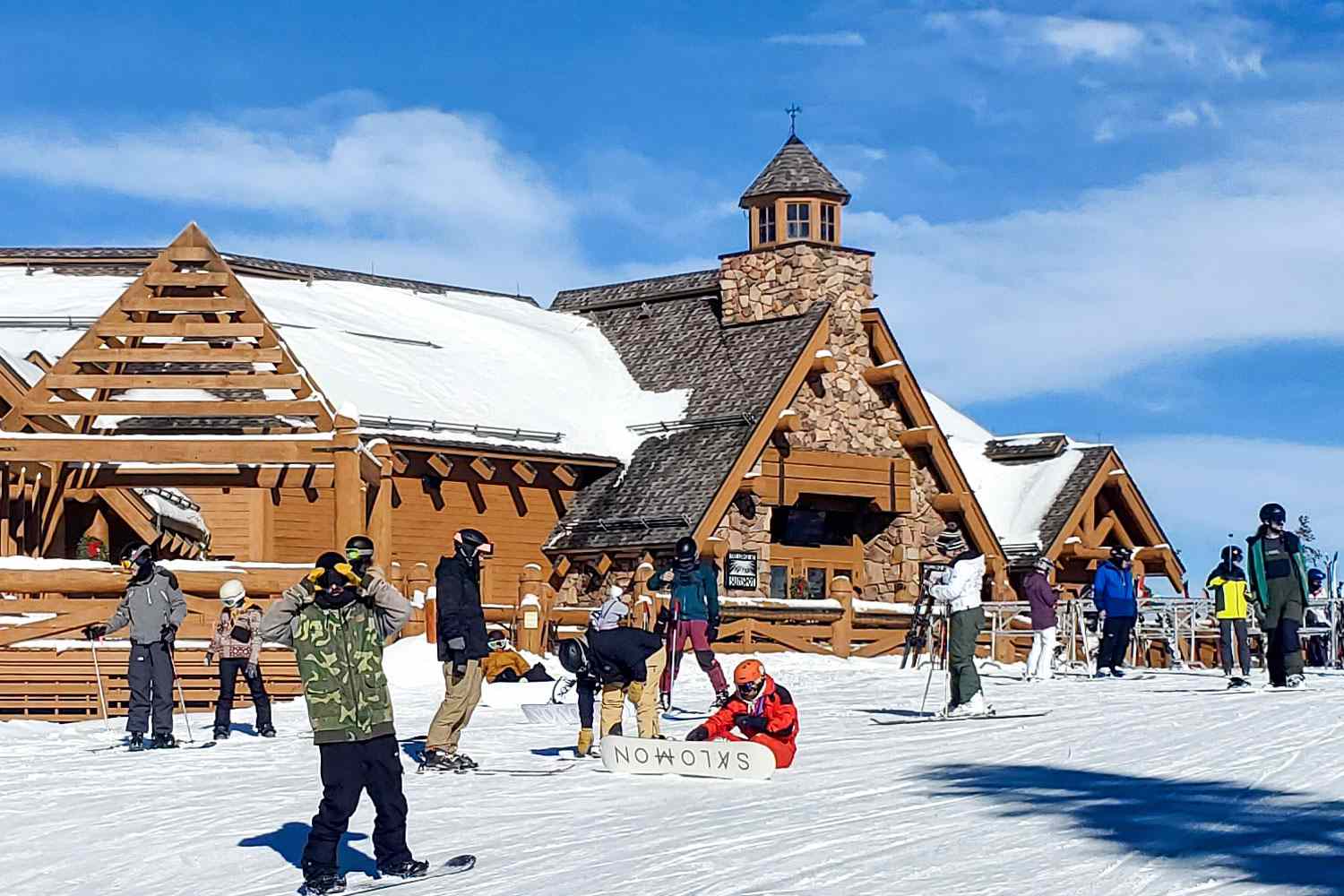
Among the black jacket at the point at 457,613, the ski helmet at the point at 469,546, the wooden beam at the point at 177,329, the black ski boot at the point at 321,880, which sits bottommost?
the black ski boot at the point at 321,880

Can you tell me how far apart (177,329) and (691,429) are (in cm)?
995

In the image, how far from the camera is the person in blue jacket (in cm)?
2338

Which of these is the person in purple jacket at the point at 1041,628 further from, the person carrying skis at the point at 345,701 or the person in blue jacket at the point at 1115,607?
the person carrying skis at the point at 345,701

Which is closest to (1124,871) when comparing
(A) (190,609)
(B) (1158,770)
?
(B) (1158,770)

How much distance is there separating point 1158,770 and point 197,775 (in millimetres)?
7328

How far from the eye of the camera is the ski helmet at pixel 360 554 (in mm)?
12148

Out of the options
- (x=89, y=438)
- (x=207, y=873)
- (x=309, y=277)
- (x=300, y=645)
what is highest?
(x=309, y=277)

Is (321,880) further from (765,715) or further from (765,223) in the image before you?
(765,223)

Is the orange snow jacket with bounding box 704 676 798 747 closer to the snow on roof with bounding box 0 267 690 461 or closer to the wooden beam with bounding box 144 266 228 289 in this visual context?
the wooden beam with bounding box 144 266 228 289

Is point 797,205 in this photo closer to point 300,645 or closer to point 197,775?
point 197,775

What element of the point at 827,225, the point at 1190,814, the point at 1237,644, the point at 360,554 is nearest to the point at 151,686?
the point at 360,554

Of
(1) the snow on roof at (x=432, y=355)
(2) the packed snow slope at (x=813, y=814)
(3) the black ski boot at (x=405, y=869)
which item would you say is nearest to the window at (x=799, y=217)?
(1) the snow on roof at (x=432, y=355)

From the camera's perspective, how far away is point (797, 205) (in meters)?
36.2

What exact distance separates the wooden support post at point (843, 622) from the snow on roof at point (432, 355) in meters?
5.34
